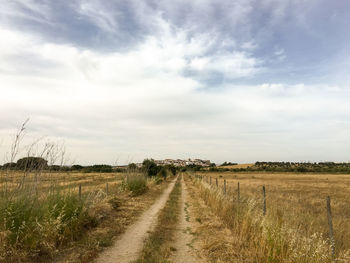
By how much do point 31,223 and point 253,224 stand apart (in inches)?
218

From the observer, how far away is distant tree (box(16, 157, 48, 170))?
643 centimetres

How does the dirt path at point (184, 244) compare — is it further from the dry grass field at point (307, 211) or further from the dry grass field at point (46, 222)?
the dry grass field at point (307, 211)

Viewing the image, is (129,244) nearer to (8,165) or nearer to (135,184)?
(8,165)

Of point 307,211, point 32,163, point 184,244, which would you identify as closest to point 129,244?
point 184,244

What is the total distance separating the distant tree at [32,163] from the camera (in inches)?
253

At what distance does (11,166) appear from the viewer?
632 centimetres

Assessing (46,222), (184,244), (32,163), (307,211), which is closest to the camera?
(46,222)

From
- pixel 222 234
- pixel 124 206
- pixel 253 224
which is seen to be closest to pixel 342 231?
pixel 253 224

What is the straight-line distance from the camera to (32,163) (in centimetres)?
664

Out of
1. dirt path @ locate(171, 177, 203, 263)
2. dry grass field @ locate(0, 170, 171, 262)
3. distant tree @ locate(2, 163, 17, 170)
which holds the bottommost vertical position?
dirt path @ locate(171, 177, 203, 263)

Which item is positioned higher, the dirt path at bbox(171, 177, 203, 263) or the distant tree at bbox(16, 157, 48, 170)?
the distant tree at bbox(16, 157, 48, 170)

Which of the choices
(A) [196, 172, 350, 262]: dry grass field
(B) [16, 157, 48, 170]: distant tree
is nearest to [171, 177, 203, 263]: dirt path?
(A) [196, 172, 350, 262]: dry grass field

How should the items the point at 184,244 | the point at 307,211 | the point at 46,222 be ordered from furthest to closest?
the point at 307,211 < the point at 184,244 < the point at 46,222

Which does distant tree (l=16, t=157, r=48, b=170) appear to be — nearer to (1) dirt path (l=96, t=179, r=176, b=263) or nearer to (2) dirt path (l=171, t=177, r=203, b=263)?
(1) dirt path (l=96, t=179, r=176, b=263)
